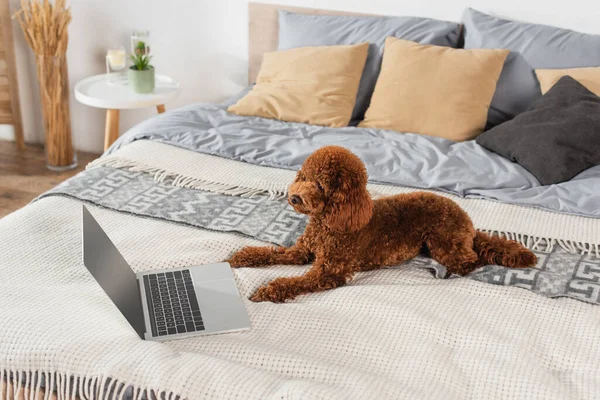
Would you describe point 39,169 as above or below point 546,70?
below

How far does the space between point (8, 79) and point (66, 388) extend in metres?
2.54

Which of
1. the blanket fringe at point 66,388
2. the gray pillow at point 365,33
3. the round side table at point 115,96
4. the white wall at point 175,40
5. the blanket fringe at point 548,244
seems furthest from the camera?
the white wall at point 175,40

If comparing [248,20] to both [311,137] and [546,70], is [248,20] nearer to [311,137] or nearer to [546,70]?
[311,137]

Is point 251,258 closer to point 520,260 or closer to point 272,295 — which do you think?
point 272,295

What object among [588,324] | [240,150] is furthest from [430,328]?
[240,150]

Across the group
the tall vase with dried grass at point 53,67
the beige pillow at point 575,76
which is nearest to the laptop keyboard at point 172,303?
the beige pillow at point 575,76

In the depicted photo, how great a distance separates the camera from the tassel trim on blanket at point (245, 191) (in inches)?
71.4

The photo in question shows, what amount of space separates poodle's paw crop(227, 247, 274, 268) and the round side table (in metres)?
1.54

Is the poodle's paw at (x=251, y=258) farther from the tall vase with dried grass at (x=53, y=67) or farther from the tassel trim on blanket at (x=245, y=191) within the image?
the tall vase with dried grass at (x=53, y=67)

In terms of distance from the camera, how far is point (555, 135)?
7.55 ft

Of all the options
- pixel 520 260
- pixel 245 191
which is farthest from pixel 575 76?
pixel 245 191

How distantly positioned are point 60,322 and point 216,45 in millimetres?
2210

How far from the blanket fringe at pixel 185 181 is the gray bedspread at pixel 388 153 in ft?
0.64

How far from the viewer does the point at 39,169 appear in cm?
343
